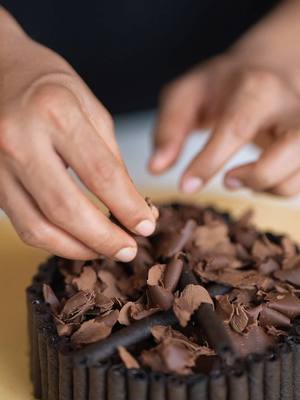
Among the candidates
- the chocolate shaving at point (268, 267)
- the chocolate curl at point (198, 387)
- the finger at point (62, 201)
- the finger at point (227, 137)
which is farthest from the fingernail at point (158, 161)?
the chocolate curl at point (198, 387)

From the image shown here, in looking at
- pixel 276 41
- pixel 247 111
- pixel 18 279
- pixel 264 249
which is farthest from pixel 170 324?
pixel 276 41

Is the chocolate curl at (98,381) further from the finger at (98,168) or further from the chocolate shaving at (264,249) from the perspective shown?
the chocolate shaving at (264,249)

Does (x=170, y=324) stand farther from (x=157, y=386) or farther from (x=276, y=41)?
(x=276, y=41)

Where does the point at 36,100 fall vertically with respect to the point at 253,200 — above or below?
Answer: above

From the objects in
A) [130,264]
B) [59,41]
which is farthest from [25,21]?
[130,264]

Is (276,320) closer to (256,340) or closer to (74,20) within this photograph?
(256,340)

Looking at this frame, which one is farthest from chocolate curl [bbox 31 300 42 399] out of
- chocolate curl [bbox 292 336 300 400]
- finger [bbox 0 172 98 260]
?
chocolate curl [bbox 292 336 300 400]
